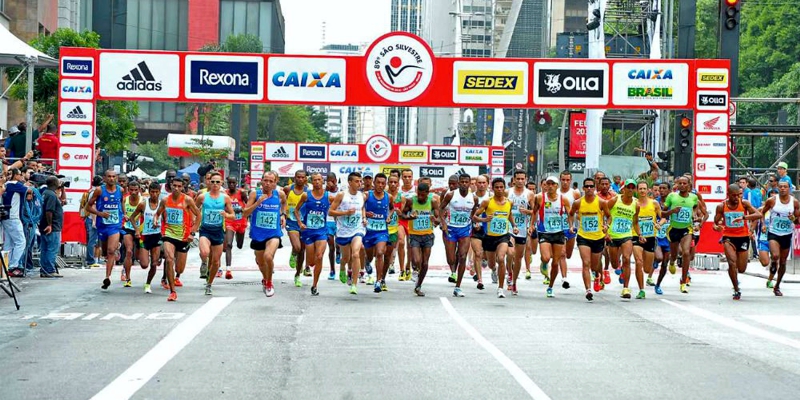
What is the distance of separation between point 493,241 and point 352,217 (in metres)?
2.24

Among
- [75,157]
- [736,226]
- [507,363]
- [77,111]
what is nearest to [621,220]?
[736,226]

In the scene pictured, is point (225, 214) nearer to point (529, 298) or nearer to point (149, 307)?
point (149, 307)

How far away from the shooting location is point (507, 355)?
450 inches

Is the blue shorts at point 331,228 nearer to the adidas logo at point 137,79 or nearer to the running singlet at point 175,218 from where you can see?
the running singlet at point 175,218

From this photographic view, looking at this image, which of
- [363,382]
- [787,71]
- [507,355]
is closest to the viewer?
[363,382]

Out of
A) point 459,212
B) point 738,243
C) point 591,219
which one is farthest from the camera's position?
point 738,243

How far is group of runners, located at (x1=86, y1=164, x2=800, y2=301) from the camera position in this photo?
715 inches

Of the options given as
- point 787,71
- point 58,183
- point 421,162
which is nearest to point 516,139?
point 421,162

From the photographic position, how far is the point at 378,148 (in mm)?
60312

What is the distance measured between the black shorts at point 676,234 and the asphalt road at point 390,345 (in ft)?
4.53

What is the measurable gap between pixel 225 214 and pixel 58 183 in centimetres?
546

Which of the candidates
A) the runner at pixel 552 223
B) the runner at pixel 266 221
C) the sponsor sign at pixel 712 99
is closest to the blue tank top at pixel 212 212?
the runner at pixel 266 221

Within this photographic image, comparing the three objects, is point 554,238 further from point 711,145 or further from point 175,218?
point 711,145

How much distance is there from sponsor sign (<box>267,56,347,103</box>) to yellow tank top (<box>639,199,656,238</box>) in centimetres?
955
